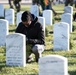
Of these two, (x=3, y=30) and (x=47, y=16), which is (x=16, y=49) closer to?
(x=3, y=30)

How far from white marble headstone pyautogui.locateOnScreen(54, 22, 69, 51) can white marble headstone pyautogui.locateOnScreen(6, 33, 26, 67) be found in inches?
114

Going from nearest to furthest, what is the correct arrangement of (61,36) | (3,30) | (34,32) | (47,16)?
(34,32) < (61,36) < (3,30) < (47,16)

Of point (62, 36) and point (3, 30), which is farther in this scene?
point (3, 30)

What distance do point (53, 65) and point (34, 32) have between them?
10.4 feet

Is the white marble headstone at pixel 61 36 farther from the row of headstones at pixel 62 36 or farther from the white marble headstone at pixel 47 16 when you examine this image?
the white marble headstone at pixel 47 16

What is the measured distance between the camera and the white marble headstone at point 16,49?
29.6 ft

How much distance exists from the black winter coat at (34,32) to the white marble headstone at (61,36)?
7.20 ft

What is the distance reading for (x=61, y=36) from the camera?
12.0 meters

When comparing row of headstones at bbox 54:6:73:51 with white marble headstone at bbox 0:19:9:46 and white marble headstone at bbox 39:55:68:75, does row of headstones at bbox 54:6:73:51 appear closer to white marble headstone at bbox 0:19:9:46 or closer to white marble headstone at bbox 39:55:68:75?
white marble headstone at bbox 0:19:9:46

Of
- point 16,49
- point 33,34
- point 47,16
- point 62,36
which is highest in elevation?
point 33,34

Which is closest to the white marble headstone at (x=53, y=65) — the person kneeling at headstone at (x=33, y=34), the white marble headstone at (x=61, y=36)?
the person kneeling at headstone at (x=33, y=34)

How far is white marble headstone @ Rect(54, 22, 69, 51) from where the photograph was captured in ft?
38.9

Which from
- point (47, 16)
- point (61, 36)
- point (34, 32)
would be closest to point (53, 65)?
point (34, 32)

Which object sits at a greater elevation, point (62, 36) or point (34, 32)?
point (34, 32)
